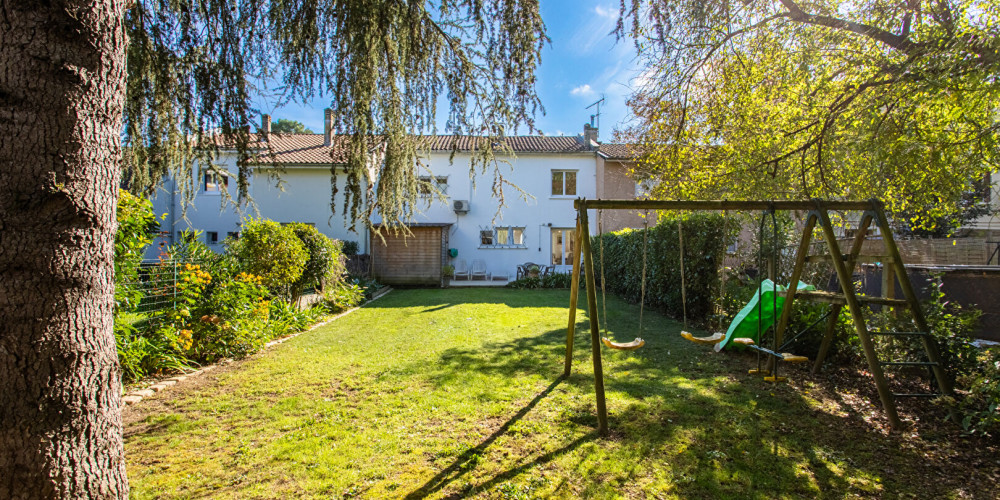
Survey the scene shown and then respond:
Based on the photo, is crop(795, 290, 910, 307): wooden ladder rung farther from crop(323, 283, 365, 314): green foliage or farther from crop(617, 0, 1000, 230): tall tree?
crop(323, 283, 365, 314): green foliage

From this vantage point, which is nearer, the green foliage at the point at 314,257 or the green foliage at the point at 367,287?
the green foliage at the point at 314,257

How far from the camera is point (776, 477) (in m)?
3.01

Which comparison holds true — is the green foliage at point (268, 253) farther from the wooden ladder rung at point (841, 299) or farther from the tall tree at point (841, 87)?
the wooden ladder rung at point (841, 299)

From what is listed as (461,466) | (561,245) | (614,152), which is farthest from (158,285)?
(614,152)

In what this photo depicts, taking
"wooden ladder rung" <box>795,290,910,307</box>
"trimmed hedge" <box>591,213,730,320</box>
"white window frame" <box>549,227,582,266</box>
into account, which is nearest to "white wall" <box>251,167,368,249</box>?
"white window frame" <box>549,227,582,266</box>

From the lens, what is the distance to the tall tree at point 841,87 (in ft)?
15.1

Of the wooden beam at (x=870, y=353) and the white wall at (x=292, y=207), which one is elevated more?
the white wall at (x=292, y=207)

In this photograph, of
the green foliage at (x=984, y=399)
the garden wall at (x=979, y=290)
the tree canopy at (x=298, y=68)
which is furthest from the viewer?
the garden wall at (x=979, y=290)

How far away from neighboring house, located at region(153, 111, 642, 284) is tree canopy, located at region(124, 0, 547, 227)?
15.1 m

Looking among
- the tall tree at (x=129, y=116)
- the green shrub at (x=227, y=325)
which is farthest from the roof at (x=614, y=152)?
the tall tree at (x=129, y=116)

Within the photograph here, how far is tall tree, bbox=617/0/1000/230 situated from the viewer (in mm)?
4617

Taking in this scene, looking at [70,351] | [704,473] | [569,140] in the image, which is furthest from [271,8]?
[569,140]

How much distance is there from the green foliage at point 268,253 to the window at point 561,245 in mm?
13483

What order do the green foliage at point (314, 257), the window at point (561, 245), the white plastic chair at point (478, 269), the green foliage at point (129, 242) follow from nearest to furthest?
the green foliage at point (129, 242) → the green foliage at point (314, 257) → the white plastic chair at point (478, 269) → the window at point (561, 245)
